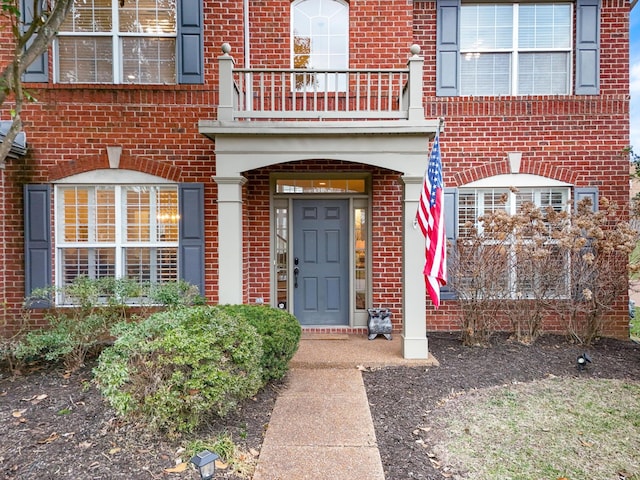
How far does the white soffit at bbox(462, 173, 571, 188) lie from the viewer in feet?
19.3

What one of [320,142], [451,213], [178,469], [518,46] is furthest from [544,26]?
[178,469]

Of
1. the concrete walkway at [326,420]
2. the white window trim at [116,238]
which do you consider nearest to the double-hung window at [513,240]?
the concrete walkway at [326,420]

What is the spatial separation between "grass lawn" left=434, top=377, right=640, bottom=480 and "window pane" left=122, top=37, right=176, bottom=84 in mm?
5645

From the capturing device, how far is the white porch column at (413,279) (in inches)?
186

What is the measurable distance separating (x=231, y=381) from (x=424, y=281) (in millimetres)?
2598

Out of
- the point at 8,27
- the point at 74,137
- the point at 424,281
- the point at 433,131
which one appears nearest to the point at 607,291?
the point at 424,281

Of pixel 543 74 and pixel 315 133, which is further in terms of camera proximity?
pixel 543 74

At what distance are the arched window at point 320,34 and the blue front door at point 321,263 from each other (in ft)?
6.28

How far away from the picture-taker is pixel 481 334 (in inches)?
212

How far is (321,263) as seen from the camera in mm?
6273

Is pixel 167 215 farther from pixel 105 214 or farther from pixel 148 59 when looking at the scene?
pixel 148 59

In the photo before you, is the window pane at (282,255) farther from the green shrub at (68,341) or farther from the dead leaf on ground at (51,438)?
the dead leaf on ground at (51,438)

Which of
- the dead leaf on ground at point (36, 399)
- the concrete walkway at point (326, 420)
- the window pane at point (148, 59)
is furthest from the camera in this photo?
the window pane at point (148, 59)

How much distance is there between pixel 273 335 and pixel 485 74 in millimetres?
5010
